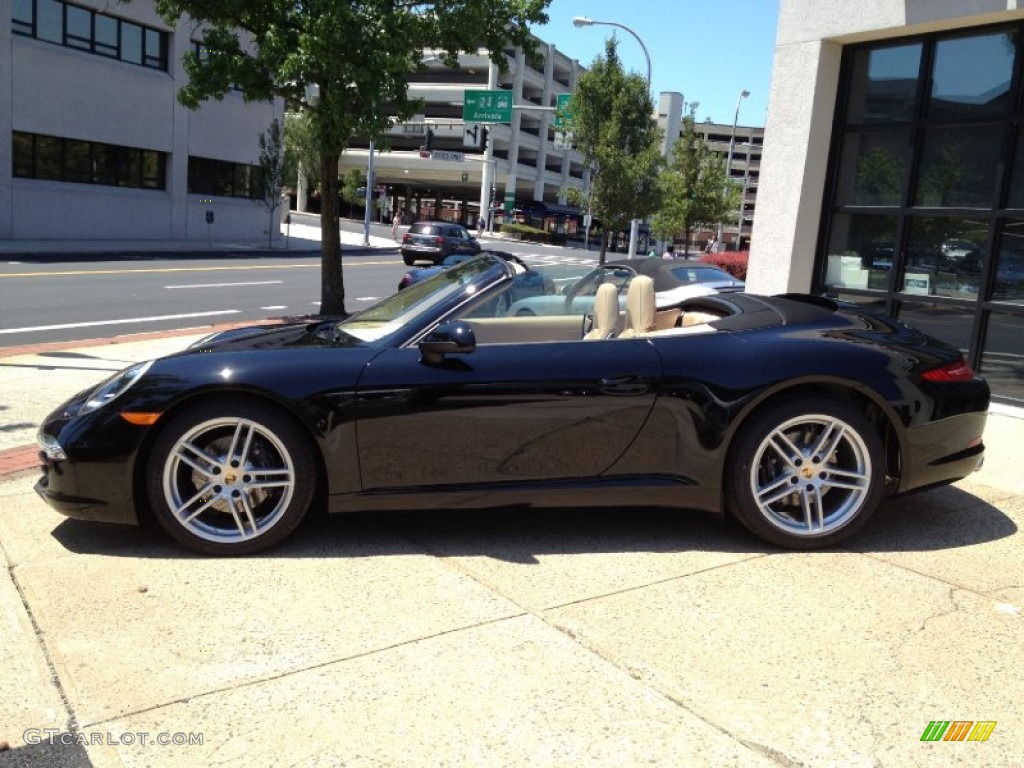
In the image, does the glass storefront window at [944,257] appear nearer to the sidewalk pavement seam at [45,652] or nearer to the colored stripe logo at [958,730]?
the colored stripe logo at [958,730]

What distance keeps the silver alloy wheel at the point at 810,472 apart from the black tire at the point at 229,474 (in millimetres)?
1998

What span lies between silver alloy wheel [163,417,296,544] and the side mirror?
722mm

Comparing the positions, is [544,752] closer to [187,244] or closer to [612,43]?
[612,43]

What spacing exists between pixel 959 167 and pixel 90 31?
1228 inches

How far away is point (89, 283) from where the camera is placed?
18469mm

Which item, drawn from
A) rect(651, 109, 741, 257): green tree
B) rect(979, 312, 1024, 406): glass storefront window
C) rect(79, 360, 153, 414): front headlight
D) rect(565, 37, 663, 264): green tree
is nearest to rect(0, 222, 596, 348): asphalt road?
rect(565, 37, 663, 264): green tree

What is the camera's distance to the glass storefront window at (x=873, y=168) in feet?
27.2

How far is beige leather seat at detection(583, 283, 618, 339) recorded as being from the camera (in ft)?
14.5

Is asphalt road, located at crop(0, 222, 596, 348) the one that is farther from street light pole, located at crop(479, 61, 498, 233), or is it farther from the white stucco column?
street light pole, located at crop(479, 61, 498, 233)

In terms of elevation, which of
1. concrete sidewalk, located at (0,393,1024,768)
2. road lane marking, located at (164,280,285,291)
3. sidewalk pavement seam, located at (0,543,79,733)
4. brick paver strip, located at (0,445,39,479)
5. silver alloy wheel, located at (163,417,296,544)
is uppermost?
silver alloy wheel, located at (163,417,296,544)

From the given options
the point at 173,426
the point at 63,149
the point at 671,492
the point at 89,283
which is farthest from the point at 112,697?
the point at 63,149

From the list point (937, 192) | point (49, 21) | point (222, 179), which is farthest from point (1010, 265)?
point (222, 179)

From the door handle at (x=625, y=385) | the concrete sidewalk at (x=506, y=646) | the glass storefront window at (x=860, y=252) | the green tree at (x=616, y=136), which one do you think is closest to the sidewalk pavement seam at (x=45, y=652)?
the concrete sidewalk at (x=506, y=646)

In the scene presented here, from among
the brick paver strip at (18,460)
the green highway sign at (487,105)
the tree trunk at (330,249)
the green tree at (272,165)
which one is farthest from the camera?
the green tree at (272,165)
